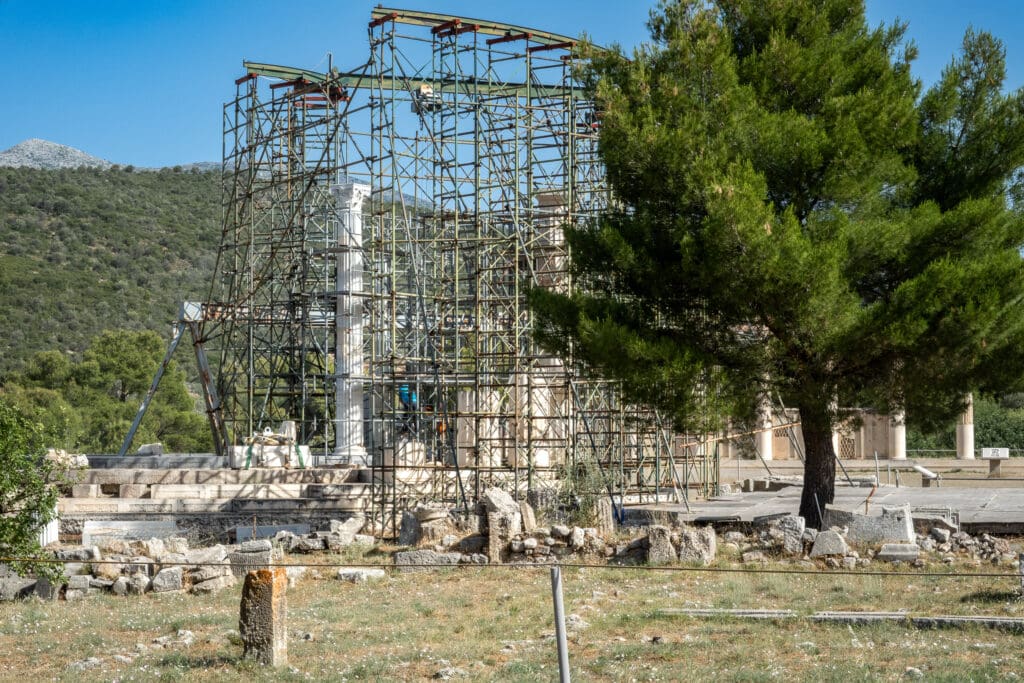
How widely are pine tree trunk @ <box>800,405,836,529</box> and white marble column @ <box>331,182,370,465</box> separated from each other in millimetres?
14744

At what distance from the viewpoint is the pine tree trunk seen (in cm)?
1723

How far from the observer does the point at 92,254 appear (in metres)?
65.8

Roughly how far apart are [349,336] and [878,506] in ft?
51.8

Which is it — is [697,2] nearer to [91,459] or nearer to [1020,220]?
[1020,220]

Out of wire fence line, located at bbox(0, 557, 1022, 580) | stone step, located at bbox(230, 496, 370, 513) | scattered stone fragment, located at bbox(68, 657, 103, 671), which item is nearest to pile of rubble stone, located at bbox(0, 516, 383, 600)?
wire fence line, located at bbox(0, 557, 1022, 580)

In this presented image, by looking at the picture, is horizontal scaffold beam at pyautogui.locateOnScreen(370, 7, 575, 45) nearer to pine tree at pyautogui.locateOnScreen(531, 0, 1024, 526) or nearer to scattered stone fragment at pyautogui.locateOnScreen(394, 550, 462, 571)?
pine tree at pyautogui.locateOnScreen(531, 0, 1024, 526)

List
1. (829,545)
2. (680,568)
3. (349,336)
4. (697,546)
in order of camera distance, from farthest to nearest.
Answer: (349,336) → (697,546) → (829,545) → (680,568)

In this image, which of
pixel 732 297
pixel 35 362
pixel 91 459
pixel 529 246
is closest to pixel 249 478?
pixel 91 459

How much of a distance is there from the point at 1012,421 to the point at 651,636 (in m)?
40.5

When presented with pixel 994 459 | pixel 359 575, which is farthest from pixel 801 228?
pixel 994 459

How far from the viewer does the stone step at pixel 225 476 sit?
27.7 metres

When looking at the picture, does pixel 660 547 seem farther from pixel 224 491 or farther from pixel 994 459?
pixel 994 459

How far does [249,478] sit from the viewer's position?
27875mm

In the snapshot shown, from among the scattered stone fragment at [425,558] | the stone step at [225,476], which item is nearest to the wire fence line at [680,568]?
the scattered stone fragment at [425,558]
